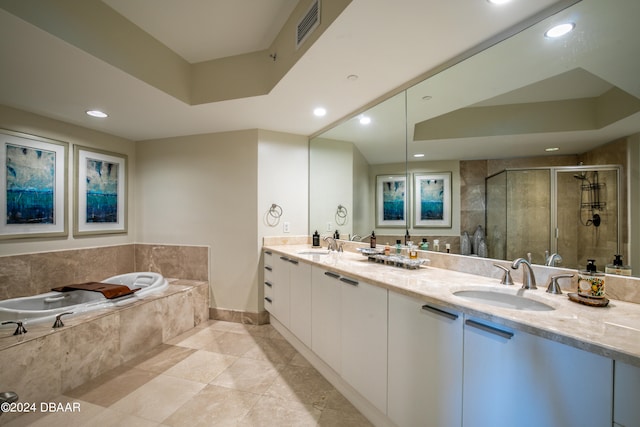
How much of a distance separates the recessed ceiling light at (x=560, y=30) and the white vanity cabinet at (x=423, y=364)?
4.74 ft

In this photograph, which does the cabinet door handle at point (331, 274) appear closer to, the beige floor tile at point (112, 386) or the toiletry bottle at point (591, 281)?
the toiletry bottle at point (591, 281)

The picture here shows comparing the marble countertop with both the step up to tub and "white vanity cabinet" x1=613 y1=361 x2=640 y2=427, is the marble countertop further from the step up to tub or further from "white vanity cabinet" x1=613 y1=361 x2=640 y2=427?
the step up to tub

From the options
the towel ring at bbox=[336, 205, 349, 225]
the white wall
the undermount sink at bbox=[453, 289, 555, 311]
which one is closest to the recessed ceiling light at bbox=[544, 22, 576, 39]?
the undermount sink at bbox=[453, 289, 555, 311]

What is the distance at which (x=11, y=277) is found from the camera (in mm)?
2408

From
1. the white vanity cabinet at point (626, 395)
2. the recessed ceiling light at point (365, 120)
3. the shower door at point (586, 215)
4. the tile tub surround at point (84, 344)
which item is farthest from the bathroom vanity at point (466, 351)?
the tile tub surround at point (84, 344)

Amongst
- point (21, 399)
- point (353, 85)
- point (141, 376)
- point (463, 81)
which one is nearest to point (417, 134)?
point (463, 81)

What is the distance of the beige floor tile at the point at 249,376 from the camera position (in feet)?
6.28

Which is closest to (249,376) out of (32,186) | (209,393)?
(209,393)

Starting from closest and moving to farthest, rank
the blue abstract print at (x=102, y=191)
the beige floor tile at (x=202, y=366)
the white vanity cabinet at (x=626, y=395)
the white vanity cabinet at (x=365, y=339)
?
the white vanity cabinet at (x=626, y=395)
the white vanity cabinet at (x=365, y=339)
the beige floor tile at (x=202, y=366)
the blue abstract print at (x=102, y=191)

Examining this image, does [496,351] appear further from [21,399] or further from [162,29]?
[162,29]

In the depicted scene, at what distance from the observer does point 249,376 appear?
2.04 meters

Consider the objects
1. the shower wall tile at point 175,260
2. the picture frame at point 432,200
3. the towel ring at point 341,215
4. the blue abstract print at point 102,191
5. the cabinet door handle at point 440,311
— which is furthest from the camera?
the shower wall tile at point 175,260

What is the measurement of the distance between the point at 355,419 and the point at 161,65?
2924mm

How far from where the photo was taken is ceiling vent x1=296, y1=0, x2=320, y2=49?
1.50 m
